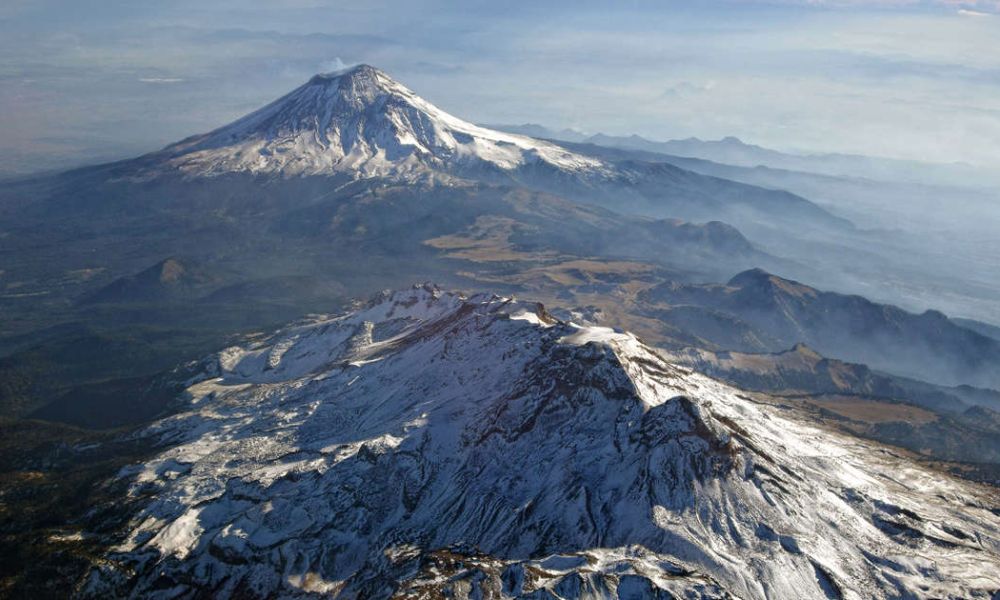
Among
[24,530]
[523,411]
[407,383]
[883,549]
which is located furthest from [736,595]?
[24,530]

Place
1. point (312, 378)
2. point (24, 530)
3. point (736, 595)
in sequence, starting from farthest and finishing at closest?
point (312, 378), point (24, 530), point (736, 595)

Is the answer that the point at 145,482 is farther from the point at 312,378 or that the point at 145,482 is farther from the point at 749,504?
the point at 749,504

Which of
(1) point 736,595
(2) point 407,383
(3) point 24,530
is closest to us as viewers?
(1) point 736,595

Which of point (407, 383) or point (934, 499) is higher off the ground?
point (407, 383)

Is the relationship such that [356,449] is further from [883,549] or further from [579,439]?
[883,549]

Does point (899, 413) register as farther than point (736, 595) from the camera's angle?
Yes

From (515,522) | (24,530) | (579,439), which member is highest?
(579,439)

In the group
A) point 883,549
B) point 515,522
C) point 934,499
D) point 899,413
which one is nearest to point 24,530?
point 515,522
